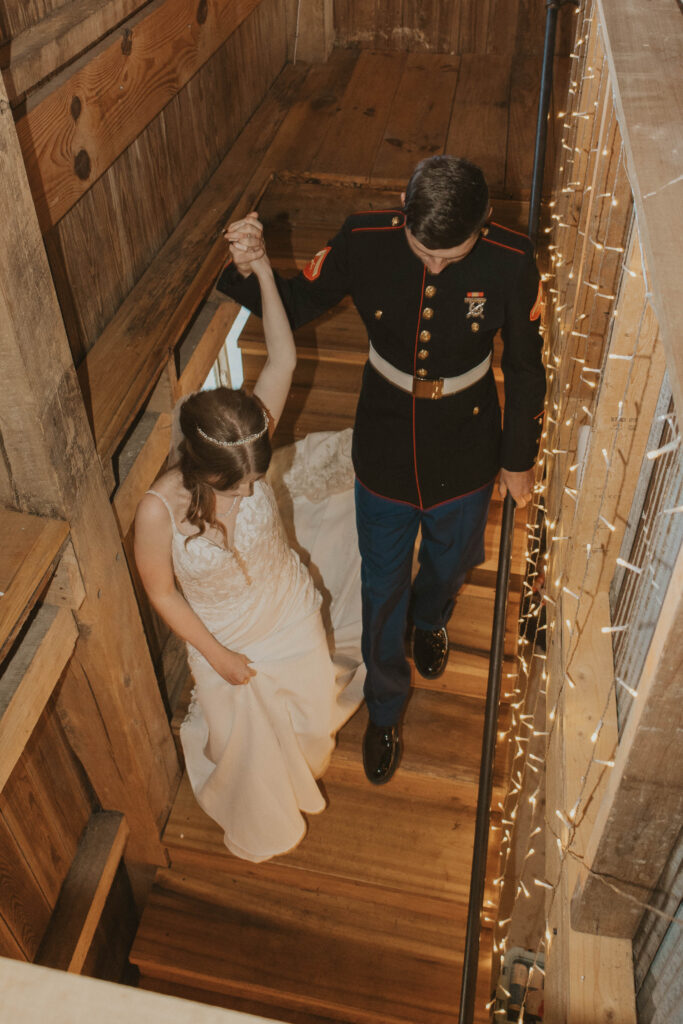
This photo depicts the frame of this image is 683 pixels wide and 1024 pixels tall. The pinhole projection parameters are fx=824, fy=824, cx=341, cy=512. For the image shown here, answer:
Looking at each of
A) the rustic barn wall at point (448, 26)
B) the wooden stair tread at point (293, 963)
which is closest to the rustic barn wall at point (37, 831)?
the wooden stair tread at point (293, 963)

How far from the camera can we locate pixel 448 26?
390 cm

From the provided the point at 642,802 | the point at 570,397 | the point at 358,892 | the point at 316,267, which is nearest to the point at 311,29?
the point at 316,267

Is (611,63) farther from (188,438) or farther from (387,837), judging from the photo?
(387,837)

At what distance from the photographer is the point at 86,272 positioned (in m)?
1.99

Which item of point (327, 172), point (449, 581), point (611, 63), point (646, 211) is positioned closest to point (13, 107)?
point (611, 63)

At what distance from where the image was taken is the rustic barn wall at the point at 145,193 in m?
1.94

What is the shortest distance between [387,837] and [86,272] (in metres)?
2.03

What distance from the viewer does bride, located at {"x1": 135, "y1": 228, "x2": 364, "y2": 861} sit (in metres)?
1.92

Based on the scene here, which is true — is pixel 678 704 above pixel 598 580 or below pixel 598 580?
above

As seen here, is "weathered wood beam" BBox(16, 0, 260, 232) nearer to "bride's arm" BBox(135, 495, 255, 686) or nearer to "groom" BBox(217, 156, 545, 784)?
"groom" BBox(217, 156, 545, 784)

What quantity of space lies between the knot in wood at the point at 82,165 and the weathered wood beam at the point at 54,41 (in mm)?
170

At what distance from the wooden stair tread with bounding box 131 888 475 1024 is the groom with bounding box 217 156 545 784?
39.2 inches

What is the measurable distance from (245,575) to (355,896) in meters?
1.33

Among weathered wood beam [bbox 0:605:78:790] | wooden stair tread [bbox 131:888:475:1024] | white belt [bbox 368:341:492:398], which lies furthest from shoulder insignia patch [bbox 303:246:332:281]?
wooden stair tread [bbox 131:888:475:1024]
